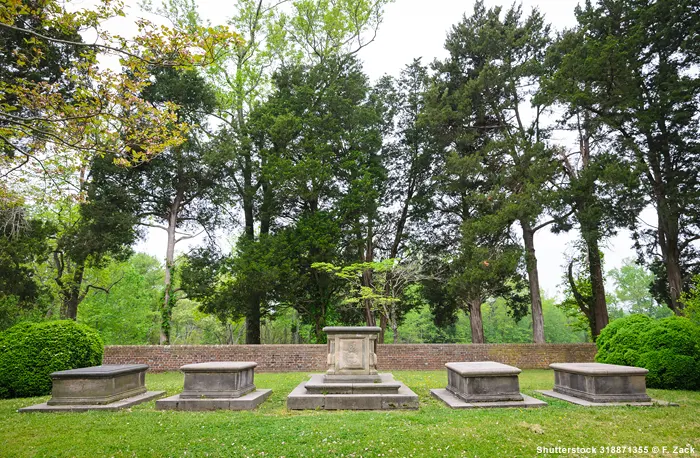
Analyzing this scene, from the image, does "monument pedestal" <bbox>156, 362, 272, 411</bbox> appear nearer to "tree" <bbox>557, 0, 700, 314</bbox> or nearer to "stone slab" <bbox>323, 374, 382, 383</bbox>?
"stone slab" <bbox>323, 374, 382, 383</bbox>

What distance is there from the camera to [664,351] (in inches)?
380

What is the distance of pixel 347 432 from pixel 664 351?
8329mm

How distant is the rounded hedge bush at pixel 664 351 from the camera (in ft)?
31.0

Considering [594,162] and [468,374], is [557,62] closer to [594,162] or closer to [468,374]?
[594,162]

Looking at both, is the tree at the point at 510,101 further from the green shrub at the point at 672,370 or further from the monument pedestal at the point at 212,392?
the monument pedestal at the point at 212,392

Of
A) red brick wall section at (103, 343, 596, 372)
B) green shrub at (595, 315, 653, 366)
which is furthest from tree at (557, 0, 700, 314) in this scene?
red brick wall section at (103, 343, 596, 372)

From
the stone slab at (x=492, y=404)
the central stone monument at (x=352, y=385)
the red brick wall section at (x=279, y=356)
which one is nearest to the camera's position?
the stone slab at (x=492, y=404)

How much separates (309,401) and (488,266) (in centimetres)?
1165

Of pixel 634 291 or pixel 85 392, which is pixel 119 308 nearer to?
pixel 85 392

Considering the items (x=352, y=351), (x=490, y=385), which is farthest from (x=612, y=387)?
(x=352, y=351)

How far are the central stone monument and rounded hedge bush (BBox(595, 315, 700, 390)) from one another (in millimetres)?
5871

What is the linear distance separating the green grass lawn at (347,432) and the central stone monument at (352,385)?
412 millimetres

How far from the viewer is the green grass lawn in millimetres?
4938

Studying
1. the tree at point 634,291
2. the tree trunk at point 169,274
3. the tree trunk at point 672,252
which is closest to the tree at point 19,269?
the tree trunk at point 169,274
